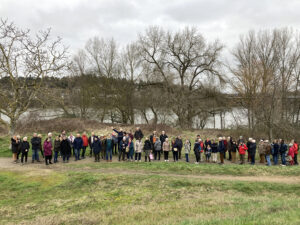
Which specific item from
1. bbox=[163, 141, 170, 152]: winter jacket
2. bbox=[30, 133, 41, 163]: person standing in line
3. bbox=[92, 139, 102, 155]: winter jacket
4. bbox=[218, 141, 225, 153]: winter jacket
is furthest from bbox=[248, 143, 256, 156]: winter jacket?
bbox=[30, 133, 41, 163]: person standing in line

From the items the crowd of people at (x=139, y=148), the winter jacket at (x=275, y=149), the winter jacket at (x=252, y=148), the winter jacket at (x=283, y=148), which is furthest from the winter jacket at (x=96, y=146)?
the winter jacket at (x=283, y=148)

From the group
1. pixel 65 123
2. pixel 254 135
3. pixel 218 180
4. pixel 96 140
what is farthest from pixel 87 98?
pixel 218 180

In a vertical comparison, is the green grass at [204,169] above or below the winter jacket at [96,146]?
below

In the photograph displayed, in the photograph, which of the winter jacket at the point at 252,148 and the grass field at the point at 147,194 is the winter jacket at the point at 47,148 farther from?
the winter jacket at the point at 252,148

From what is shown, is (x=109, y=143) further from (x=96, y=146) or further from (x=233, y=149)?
(x=233, y=149)

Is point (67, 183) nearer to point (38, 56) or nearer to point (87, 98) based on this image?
point (38, 56)

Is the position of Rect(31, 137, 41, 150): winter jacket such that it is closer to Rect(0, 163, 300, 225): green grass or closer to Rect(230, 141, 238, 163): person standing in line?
Rect(0, 163, 300, 225): green grass

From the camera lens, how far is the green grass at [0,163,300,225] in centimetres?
645

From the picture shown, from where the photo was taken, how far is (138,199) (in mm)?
8594

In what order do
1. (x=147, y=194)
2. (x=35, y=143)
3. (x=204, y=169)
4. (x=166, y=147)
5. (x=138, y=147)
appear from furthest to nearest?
(x=166, y=147), (x=138, y=147), (x=35, y=143), (x=204, y=169), (x=147, y=194)

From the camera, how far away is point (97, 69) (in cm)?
3344

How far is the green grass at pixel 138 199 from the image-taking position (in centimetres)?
645

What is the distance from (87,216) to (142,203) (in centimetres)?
Answer: 200

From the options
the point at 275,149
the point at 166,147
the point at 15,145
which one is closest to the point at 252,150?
the point at 275,149
